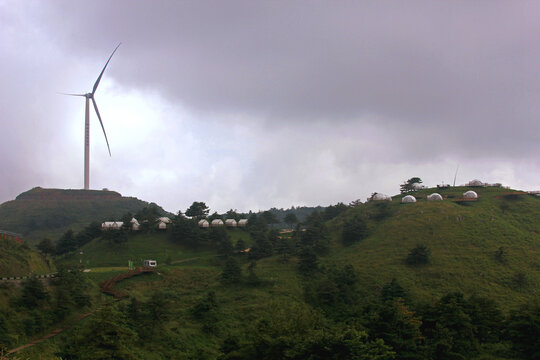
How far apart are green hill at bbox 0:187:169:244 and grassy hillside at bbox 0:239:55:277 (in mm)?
68033

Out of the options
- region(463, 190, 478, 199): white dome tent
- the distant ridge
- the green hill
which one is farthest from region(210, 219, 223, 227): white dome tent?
the distant ridge

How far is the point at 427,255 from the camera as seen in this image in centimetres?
7250

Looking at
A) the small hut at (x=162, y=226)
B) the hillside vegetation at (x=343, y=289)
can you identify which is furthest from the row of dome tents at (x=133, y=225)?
the hillside vegetation at (x=343, y=289)

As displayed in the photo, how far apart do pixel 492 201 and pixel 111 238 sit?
102442 millimetres

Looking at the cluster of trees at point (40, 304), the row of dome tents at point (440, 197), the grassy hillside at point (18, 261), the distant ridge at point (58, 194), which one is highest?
the distant ridge at point (58, 194)

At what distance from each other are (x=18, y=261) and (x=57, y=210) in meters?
111

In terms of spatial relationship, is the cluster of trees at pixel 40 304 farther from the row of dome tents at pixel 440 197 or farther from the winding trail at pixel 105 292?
the row of dome tents at pixel 440 197

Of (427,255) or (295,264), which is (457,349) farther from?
(295,264)

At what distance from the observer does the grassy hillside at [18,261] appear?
5300 cm

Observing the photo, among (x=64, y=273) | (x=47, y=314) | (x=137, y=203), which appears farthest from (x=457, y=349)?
(x=137, y=203)

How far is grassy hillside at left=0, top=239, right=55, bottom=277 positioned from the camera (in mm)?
53000

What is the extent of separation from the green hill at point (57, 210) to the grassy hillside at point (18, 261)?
68.0m

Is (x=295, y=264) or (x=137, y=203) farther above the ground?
(x=137, y=203)

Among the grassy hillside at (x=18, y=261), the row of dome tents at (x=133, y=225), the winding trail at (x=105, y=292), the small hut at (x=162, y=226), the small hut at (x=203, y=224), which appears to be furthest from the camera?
the small hut at (x=203, y=224)
